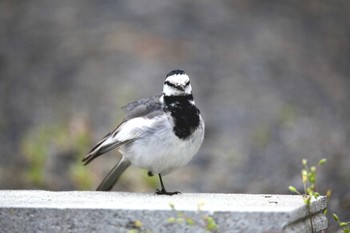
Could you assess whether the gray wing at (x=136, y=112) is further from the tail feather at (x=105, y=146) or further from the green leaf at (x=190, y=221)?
the green leaf at (x=190, y=221)

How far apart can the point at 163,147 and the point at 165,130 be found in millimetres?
116

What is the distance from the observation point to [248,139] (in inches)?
347

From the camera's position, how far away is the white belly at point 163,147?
4.93m

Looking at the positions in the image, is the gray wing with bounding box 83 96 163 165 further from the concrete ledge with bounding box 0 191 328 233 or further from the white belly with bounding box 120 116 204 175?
the concrete ledge with bounding box 0 191 328 233

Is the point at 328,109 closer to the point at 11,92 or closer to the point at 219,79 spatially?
the point at 219,79

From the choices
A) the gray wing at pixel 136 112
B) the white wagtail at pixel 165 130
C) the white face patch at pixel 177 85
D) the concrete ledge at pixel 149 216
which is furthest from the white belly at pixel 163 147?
the concrete ledge at pixel 149 216

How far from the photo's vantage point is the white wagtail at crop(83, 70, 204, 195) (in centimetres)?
495

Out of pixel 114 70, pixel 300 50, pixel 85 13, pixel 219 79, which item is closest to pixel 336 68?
pixel 300 50

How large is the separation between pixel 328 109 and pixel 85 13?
456 centimetres

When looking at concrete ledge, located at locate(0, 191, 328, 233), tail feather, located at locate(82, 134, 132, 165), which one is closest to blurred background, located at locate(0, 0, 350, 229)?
tail feather, located at locate(82, 134, 132, 165)

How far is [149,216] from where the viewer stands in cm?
363

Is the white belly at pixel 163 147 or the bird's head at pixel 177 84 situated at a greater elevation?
the bird's head at pixel 177 84

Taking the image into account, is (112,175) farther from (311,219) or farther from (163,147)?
(311,219)

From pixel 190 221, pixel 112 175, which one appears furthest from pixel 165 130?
pixel 190 221
